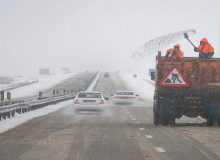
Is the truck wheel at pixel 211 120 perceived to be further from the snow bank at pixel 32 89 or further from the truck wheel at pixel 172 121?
the snow bank at pixel 32 89

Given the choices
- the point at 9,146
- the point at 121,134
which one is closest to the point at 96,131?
the point at 121,134

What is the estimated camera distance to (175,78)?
72.0ft

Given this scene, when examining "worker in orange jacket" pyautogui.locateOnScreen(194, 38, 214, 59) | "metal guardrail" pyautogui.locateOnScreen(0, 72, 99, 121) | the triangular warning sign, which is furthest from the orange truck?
"metal guardrail" pyautogui.locateOnScreen(0, 72, 99, 121)

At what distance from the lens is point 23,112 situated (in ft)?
Result: 106

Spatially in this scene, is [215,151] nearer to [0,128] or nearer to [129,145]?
[129,145]

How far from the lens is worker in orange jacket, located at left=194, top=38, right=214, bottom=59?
2145 cm

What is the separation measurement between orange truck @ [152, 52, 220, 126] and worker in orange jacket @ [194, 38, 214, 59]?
0.15 m

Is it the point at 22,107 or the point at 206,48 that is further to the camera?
the point at 22,107

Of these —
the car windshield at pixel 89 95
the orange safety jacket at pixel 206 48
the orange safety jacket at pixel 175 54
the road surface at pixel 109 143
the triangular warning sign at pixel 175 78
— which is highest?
the orange safety jacket at pixel 206 48

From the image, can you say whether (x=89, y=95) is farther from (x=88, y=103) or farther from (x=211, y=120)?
(x=211, y=120)

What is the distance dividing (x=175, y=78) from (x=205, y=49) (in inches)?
52.3

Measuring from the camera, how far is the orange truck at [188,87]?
2186 cm

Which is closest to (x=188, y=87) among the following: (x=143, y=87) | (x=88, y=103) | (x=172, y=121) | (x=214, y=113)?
(x=214, y=113)

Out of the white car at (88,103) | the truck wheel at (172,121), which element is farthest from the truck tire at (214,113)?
the white car at (88,103)
